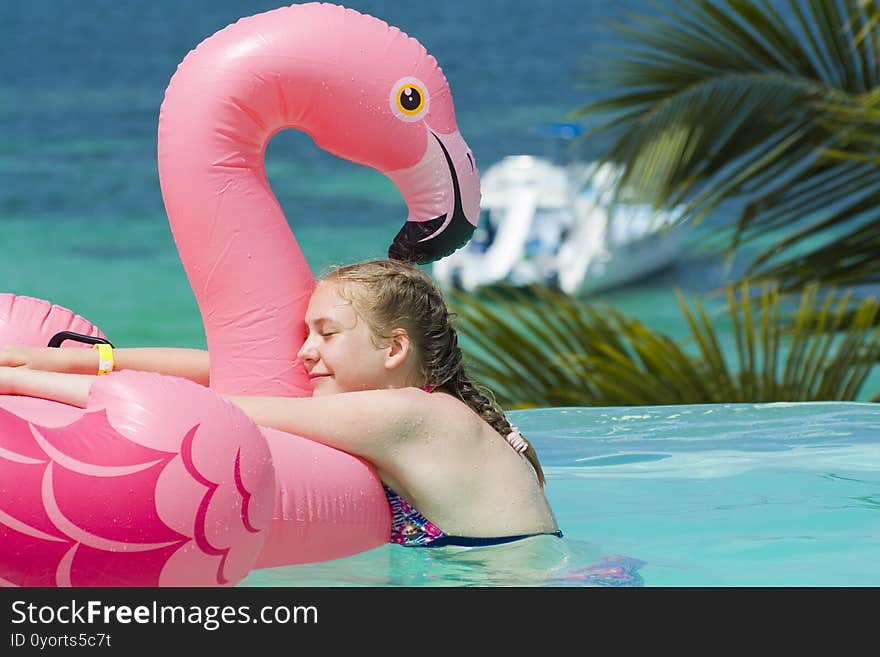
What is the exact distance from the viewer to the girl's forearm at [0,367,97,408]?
250 centimetres

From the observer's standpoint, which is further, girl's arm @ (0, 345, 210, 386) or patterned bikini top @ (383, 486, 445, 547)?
girl's arm @ (0, 345, 210, 386)

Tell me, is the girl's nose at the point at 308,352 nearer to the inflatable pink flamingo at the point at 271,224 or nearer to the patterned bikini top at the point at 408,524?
the inflatable pink flamingo at the point at 271,224

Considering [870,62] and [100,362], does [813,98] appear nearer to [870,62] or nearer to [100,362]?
[870,62]

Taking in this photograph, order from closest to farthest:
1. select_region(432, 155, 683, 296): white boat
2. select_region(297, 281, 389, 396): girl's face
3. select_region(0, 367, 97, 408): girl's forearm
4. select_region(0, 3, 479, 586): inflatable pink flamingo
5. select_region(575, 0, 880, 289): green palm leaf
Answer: select_region(0, 3, 479, 586): inflatable pink flamingo → select_region(0, 367, 97, 408): girl's forearm → select_region(297, 281, 389, 396): girl's face → select_region(575, 0, 880, 289): green palm leaf → select_region(432, 155, 683, 296): white boat

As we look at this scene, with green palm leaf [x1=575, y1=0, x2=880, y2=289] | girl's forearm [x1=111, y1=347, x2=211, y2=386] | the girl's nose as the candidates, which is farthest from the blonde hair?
green palm leaf [x1=575, y1=0, x2=880, y2=289]

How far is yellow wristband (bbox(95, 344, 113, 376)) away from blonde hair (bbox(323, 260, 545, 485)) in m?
0.53

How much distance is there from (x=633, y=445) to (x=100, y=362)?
1.58 meters

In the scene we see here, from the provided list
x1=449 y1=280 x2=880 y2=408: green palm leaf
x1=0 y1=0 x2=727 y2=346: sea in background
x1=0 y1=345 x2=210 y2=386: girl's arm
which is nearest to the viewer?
x1=0 y1=345 x2=210 y2=386: girl's arm

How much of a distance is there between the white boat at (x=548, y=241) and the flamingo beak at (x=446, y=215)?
455 inches

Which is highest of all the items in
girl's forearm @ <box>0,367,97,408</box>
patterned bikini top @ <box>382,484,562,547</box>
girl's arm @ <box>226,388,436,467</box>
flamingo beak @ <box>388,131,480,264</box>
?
flamingo beak @ <box>388,131,480,264</box>

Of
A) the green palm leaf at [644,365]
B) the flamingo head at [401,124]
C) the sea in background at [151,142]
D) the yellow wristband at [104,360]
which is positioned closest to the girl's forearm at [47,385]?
the yellow wristband at [104,360]

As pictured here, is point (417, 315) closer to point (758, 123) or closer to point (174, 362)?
point (174, 362)

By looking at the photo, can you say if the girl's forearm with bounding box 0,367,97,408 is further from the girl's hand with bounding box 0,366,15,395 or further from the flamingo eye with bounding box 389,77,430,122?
the flamingo eye with bounding box 389,77,430,122
